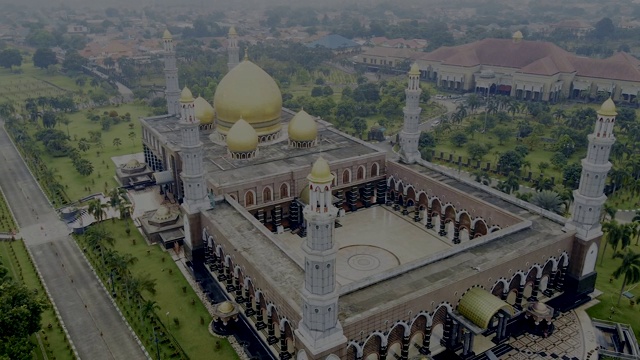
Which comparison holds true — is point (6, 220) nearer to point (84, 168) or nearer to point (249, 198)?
point (84, 168)

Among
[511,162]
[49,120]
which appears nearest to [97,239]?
[49,120]

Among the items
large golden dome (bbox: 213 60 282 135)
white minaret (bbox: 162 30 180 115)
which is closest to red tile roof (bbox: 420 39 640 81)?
large golden dome (bbox: 213 60 282 135)

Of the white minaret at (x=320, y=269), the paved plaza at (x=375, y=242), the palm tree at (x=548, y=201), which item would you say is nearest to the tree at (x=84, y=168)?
the paved plaza at (x=375, y=242)

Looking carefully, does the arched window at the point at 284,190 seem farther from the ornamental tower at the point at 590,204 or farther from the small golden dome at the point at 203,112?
the ornamental tower at the point at 590,204

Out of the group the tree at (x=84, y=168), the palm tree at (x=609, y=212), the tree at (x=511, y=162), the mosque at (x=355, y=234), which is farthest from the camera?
the tree at (x=511, y=162)

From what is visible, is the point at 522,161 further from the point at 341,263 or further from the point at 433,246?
the point at 341,263

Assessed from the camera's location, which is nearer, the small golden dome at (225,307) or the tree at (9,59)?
the small golden dome at (225,307)

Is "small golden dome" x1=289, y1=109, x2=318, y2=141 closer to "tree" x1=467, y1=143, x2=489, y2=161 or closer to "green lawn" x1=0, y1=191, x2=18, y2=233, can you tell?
"tree" x1=467, y1=143, x2=489, y2=161
